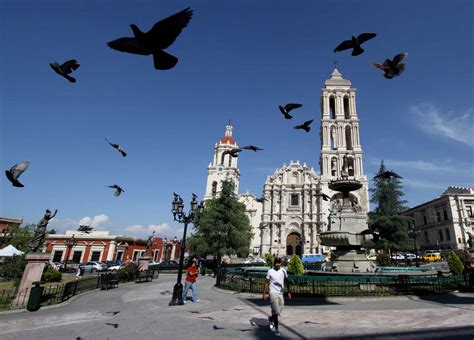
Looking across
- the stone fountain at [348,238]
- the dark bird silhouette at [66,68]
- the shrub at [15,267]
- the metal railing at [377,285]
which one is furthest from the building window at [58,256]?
the dark bird silhouette at [66,68]

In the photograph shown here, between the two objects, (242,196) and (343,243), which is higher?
(242,196)

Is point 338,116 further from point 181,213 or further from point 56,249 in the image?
point 56,249

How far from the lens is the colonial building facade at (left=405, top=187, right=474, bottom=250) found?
39094mm

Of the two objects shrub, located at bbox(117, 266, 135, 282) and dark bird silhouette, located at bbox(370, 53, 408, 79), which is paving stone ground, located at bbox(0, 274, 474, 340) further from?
shrub, located at bbox(117, 266, 135, 282)

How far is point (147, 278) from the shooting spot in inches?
725

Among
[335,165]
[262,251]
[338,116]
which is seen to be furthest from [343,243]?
[338,116]

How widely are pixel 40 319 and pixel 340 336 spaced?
26.1 ft

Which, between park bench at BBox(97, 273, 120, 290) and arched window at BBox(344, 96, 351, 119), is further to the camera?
arched window at BBox(344, 96, 351, 119)

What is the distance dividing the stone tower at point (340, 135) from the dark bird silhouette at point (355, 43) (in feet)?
148

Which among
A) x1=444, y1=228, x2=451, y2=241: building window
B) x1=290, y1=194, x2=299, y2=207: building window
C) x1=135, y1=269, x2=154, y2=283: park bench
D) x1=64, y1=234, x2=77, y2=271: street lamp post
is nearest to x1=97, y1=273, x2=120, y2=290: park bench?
x1=135, y1=269, x2=154, y2=283: park bench

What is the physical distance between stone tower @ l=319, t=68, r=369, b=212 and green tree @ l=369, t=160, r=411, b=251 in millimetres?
9785

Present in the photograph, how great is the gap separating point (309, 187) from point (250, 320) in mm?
44216

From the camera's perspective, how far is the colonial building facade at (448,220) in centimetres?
3909

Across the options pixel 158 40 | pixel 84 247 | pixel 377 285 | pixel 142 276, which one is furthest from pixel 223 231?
pixel 158 40
